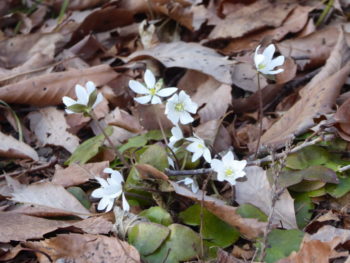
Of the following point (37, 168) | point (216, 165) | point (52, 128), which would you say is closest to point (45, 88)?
point (52, 128)

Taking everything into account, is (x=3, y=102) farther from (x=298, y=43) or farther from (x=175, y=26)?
(x=298, y=43)

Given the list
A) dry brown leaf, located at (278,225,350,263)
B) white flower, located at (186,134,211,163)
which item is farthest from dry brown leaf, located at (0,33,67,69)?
dry brown leaf, located at (278,225,350,263)

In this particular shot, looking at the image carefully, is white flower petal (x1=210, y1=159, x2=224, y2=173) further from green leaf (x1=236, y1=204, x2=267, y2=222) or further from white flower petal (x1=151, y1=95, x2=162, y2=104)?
white flower petal (x1=151, y1=95, x2=162, y2=104)

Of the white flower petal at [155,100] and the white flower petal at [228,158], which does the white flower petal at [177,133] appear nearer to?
the white flower petal at [155,100]

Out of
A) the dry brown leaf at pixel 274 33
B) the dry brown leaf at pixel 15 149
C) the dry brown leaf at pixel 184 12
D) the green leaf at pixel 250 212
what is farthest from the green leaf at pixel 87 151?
the dry brown leaf at pixel 184 12

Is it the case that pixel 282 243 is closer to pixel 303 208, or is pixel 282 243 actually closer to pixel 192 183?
pixel 303 208
